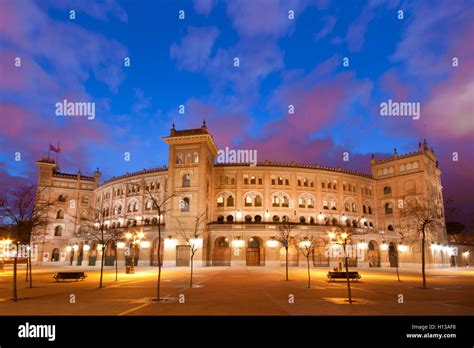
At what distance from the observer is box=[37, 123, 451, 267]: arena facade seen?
173 ft

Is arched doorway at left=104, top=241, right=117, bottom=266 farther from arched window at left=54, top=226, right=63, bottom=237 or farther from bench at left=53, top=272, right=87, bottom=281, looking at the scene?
bench at left=53, top=272, right=87, bottom=281

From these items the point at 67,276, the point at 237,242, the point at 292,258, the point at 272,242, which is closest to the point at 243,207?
the point at 237,242

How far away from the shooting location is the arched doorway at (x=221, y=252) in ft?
176

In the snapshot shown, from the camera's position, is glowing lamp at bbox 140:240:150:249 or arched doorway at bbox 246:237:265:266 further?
glowing lamp at bbox 140:240:150:249

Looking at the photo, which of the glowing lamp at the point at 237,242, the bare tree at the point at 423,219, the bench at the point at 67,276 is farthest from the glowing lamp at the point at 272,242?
the bench at the point at 67,276

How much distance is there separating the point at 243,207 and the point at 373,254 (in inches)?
996

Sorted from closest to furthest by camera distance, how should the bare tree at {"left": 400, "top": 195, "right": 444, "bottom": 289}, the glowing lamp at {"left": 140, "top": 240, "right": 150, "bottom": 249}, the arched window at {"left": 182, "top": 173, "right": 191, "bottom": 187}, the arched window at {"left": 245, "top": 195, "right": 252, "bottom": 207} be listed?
the bare tree at {"left": 400, "top": 195, "right": 444, "bottom": 289}
the glowing lamp at {"left": 140, "top": 240, "right": 150, "bottom": 249}
the arched window at {"left": 182, "top": 173, "right": 191, "bottom": 187}
the arched window at {"left": 245, "top": 195, "right": 252, "bottom": 207}

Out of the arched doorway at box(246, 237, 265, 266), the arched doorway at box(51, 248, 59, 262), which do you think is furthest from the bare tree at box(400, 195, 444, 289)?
the arched doorway at box(51, 248, 59, 262)

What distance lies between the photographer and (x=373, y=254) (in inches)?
2405

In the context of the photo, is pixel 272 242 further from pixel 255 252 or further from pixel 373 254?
pixel 373 254

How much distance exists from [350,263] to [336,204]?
12.4m

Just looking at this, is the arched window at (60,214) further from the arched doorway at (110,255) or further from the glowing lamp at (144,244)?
the glowing lamp at (144,244)

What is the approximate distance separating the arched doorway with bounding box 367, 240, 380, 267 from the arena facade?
6.9 inches

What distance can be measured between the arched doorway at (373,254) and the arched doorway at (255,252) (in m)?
20.5
